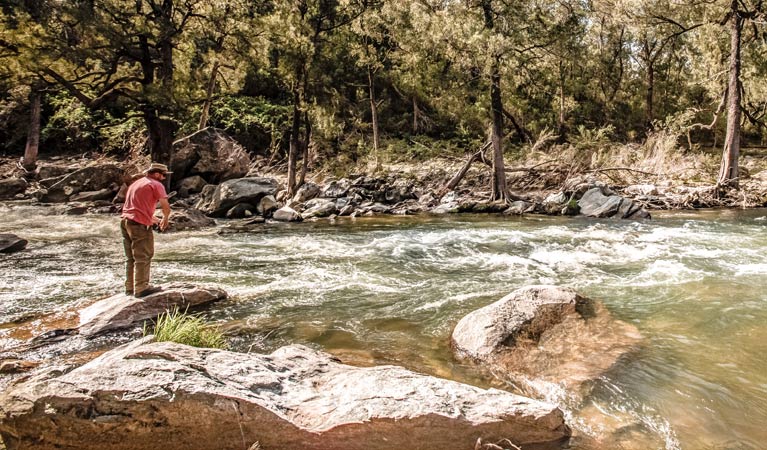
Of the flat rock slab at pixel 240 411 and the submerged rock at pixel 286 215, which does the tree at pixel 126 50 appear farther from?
the flat rock slab at pixel 240 411

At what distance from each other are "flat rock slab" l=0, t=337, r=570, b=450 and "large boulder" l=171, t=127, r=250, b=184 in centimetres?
1935

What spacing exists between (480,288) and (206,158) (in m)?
17.8

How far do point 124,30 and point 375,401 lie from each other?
18.8 m

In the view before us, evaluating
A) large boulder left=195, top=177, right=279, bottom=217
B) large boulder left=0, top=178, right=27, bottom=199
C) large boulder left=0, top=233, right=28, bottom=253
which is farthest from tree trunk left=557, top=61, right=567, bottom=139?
large boulder left=0, top=178, right=27, bottom=199

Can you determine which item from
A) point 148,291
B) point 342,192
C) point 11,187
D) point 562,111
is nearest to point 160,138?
point 11,187

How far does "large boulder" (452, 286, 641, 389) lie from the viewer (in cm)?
456

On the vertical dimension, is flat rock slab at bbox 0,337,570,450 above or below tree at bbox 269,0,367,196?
below

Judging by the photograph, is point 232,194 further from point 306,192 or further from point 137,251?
point 137,251

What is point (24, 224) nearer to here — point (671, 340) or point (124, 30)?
point (124, 30)

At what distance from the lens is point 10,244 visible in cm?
999

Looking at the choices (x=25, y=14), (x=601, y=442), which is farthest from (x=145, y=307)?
(x=25, y=14)

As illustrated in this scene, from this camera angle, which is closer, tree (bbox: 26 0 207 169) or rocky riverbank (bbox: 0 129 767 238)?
tree (bbox: 26 0 207 169)

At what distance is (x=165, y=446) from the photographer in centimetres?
297

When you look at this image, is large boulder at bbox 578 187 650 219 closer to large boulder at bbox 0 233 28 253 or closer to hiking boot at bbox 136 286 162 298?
hiking boot at bbox 136 286 162 298
